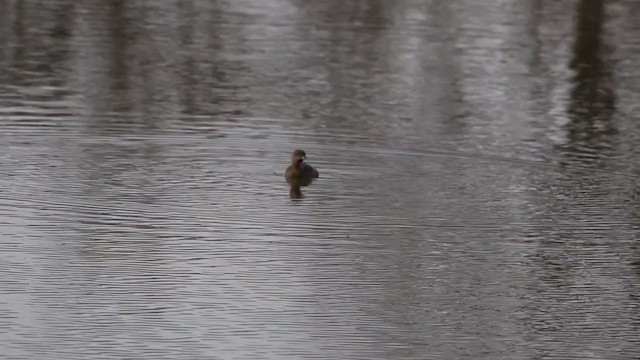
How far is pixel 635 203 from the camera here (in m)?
15.1

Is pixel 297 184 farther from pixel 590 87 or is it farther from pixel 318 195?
pixel 590 87

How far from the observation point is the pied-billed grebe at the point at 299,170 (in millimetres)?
15398

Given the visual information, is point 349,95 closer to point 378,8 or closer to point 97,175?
point 97,175

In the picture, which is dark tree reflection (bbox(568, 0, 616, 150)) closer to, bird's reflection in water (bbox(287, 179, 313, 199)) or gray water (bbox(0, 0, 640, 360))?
gray water (bbox(0, 0, 640, 360))

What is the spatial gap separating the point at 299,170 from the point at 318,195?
0.29 metres

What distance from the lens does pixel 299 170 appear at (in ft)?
50.5

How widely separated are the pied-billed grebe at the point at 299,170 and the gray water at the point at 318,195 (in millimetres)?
119

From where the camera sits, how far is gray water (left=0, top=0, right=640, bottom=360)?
36.3 feet

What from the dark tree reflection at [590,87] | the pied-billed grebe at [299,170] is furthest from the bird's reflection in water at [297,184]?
the dark tree reflection at [590,87]

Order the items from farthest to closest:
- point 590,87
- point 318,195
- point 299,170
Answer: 1. point 590,87
2. point 299,170
3. point 318,195

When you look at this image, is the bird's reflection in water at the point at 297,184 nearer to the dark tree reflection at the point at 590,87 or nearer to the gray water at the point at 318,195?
the gray water at the point at 318,195

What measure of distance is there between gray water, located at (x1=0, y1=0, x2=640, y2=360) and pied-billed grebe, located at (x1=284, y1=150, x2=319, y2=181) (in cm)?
12

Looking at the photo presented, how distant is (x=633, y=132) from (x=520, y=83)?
342 cm

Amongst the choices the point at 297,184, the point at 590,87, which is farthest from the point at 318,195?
the point at 590,87
